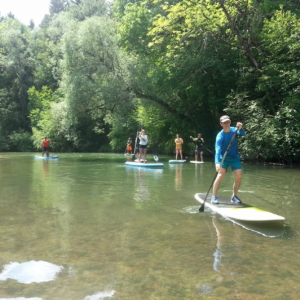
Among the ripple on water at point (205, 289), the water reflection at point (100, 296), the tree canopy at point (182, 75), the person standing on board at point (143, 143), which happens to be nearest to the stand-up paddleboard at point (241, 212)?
the ripple on water at point (205, 289)

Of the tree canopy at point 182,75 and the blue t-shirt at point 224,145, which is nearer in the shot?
the blue t-shirt at point 224,145

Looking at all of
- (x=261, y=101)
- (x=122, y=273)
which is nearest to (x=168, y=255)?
(x=122, y=273)

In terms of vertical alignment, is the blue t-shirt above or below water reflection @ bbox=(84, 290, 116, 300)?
above

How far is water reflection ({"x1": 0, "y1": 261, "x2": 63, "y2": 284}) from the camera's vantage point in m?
3.59

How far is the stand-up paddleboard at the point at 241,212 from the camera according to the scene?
18.5 ft

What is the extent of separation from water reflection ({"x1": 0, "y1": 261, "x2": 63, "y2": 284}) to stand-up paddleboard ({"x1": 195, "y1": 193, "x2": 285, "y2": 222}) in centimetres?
315

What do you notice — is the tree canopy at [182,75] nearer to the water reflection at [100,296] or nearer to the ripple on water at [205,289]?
the ripple on water at [205,289]

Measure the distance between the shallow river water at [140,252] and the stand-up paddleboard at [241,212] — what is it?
0.15 meters

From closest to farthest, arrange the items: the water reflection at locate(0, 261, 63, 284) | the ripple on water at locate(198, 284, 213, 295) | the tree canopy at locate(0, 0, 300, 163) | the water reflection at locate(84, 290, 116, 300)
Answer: the water reflection at locate(84, 290, 116, 300)
the ripple on water at locate(198, 284, 213, 295)
the water reflection at locate(0, 261, 63, 284)
the tree canopy at locate(0, 0, 300, 163)

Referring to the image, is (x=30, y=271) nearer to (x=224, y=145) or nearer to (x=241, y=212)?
(x=241, y=212)

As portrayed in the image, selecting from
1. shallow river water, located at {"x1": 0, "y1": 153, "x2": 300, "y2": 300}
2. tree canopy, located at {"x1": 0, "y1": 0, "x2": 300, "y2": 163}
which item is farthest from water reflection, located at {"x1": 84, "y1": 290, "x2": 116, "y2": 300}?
tree canopy, located at {"x1": 0, "y1": 0, "x2": 300, "y2": 163}

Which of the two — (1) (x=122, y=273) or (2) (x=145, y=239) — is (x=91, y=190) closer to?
(2) (x=145, y=239)

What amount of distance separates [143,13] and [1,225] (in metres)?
24.5

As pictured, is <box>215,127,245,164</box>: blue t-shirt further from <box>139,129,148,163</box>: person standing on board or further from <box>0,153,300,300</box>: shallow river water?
<box>139,129,148,163</box>: person standing on board
